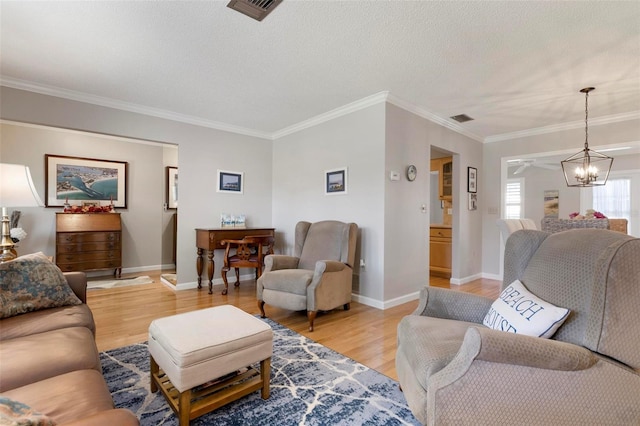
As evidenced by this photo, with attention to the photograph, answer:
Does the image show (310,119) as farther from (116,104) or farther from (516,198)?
(516,198)

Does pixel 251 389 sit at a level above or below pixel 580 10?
below

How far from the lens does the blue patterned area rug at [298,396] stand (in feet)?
5.11

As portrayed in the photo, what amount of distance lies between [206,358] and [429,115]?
12.2ft

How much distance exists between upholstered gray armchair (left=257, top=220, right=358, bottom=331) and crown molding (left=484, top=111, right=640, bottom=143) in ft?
10.9

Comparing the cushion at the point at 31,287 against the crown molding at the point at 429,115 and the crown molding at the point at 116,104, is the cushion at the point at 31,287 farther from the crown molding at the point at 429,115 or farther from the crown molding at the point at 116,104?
the crown molding at the point at 429,115

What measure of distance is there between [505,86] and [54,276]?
13.6ft

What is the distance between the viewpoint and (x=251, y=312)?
322 centimetres

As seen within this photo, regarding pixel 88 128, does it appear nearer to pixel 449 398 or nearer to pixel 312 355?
pixel 312 355

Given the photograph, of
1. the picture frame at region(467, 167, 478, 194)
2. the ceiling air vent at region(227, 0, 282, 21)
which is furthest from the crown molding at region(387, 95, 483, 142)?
the ceiling air vent at region(227, 0, 282, 21)

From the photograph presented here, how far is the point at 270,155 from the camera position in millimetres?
5012

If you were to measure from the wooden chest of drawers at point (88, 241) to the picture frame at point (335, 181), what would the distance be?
3.42 m

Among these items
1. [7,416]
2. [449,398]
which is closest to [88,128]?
[7,416]

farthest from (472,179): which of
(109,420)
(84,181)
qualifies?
(84,181)

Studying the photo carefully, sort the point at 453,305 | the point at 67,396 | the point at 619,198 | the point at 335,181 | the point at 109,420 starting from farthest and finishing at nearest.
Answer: the point at 619,198 → the point at 335,181 → the point at 453,305 → the point at 67,396 → the point at 109,420
